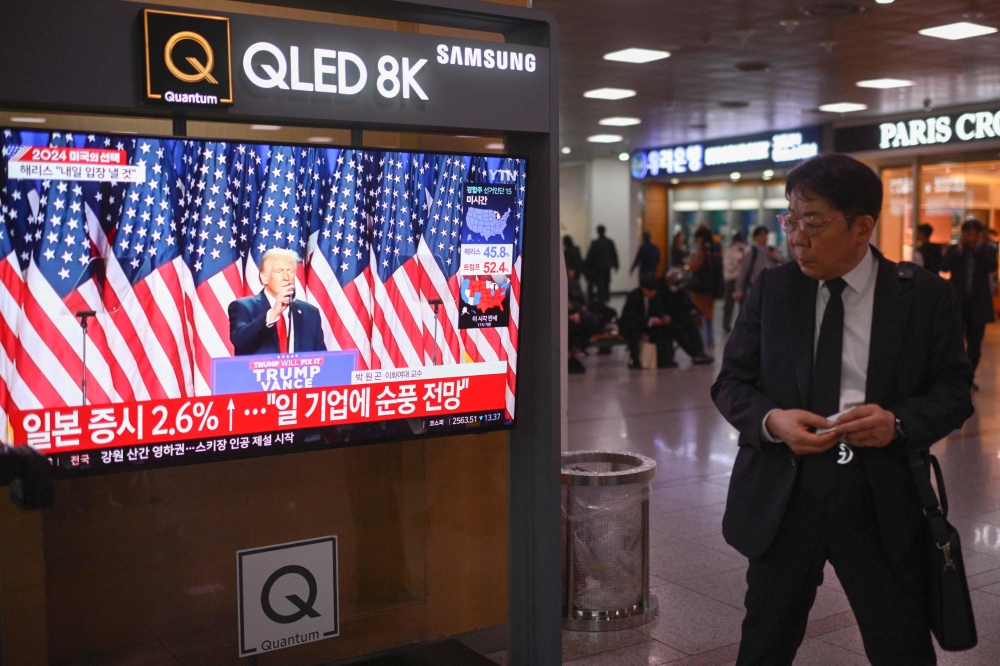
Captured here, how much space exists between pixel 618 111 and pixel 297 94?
1520 cm

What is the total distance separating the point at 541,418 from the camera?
318cm

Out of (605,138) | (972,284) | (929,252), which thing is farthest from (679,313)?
(605,138)

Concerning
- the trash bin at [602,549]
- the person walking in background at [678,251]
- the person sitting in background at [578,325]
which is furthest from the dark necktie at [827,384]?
the person walking in background at [678,251]

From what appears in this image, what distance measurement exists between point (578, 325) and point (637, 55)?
336 centimetres

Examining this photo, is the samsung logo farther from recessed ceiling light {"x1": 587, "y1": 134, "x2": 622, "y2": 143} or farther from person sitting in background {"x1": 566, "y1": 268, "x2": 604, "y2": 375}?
recessed ceiling light {"x1": 587, "y1": 134, "x2": 622, "y2": 143}

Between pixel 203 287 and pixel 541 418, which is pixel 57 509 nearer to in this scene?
pixel 203 287

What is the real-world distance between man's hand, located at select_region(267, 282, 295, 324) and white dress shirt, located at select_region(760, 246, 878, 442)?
1.32 metres

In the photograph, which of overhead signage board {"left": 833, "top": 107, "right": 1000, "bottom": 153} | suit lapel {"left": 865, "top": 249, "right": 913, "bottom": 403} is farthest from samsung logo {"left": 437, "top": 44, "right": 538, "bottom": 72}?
overhead signage board {"left": 833, "top": 107, "right": 1000, "bottom": 153}

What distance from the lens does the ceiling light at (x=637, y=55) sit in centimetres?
1170

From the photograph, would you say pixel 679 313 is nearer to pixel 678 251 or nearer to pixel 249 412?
pixel 678 251

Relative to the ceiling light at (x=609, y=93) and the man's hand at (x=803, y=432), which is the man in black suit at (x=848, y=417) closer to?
the man's hand at (x=803, y=432)

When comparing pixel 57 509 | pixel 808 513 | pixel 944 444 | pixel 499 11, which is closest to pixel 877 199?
pixel 808 513

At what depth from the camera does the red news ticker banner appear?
2457 millimetres

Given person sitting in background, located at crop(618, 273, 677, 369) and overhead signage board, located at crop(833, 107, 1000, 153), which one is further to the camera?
overhead signage board, located at crop(833, 107, 1000, 153)
